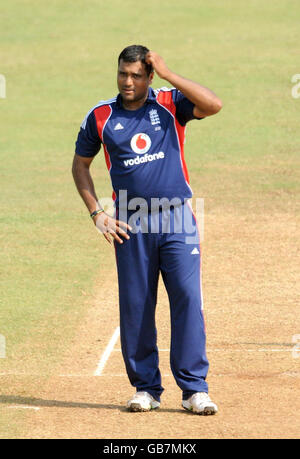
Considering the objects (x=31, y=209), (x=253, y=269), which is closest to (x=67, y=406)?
(x=253, y=269)

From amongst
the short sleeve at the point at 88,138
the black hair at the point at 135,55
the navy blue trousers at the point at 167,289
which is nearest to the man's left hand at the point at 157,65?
the black hair at the point at 135,55

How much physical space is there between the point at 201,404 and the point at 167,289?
35.1 inches

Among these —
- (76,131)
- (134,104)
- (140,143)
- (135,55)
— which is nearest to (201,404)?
(140,143)

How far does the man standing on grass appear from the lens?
6.89 meters

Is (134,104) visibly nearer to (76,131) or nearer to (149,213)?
(149,213)

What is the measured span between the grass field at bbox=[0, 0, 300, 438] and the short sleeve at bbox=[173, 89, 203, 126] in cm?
258

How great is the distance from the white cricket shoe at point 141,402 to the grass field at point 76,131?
846mm

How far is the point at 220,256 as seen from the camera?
12.6 metres

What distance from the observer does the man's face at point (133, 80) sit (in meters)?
6.84

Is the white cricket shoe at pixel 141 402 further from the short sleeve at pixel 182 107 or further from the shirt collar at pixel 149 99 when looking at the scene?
the shirt collar at pixel 149 99

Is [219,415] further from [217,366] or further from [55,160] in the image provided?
[55,160]

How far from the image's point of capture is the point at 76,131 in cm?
2047

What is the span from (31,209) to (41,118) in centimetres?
663

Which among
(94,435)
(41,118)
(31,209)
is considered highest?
(41,118)
